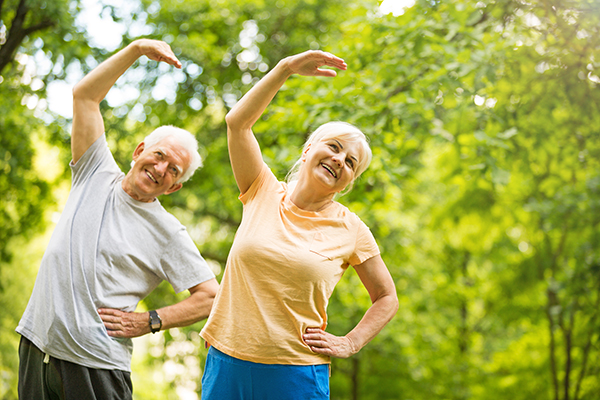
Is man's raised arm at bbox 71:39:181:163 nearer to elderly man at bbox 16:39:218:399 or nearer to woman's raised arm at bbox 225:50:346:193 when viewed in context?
elderly man at bbox 16:39:218:399

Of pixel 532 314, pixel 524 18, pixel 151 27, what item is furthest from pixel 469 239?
pixel 151 27

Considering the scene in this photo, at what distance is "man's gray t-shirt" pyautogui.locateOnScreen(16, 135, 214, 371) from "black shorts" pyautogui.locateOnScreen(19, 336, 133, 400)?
3cm

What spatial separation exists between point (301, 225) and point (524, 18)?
287 cm

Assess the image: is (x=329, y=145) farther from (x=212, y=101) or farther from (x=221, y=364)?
(x=212, y=101)

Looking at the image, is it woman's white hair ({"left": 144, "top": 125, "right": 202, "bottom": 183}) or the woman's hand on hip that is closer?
the woman's hand on hip

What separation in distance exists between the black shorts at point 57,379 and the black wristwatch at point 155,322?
0.70 ft

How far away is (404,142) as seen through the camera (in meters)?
3.88

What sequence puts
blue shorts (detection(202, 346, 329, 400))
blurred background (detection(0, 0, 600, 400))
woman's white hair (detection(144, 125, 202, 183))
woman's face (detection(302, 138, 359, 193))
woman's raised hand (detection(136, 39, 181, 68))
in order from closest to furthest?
blue shorts (detection(202, 346, 329, 400))
woman's face (detection(302, 138, 359, 193))
woman's raised hand (detection(136, 39, 181, 68))
woman's white hair (detection(144, 125, 202, 183))
blurred background (detection(0, 0, 600, 400))

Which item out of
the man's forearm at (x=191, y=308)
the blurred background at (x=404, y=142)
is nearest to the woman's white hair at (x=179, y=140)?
the man's forearm at (x=191, y=308)

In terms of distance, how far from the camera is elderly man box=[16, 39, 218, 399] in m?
1.80

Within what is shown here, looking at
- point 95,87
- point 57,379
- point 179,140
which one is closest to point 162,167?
point 179,140

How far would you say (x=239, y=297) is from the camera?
1708 mm

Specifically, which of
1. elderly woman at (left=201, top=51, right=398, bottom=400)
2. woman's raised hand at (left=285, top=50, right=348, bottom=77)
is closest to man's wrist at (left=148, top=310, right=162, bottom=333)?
elderly woman at (left=201, top=51, right=398, bottom=400)

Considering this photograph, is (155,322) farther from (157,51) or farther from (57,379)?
(157,51)
